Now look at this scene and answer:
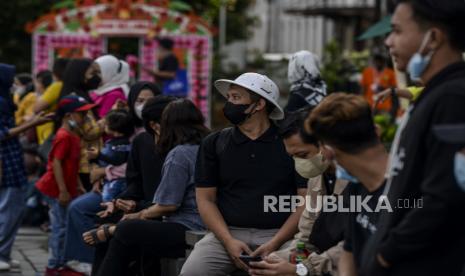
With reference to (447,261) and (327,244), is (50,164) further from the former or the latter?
(447,261)

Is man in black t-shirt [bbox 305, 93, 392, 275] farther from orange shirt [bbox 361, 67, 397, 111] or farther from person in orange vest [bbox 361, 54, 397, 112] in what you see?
person in orange vest [bbox 361, 54, 397, 112]

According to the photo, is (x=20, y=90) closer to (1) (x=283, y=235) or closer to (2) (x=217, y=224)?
(2) (x=217, y=224)

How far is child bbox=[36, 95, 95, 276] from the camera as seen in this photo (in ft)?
33.7

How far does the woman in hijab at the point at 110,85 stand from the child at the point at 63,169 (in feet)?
1.87

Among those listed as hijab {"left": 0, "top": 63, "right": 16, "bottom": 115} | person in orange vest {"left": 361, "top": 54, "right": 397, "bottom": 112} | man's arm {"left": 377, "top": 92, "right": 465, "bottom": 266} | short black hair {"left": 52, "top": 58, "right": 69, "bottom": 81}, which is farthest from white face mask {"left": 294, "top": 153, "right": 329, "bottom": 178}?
person in orange vest {"left": 361, "top": 54, "right": 397, "bottom": 112}

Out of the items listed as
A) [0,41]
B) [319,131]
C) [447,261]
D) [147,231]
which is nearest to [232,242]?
[147,231]

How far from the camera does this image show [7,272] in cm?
1034

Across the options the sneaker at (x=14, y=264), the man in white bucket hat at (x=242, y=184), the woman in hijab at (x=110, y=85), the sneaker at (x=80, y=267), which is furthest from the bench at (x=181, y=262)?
the woman in hijab at (x=110, y=85)

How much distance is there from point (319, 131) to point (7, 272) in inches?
242

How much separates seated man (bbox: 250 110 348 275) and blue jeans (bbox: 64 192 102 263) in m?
3.04

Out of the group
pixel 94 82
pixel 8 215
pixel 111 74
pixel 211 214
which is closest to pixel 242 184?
pixel 211 214

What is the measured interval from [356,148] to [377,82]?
54.4ft

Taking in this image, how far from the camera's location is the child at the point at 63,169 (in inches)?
404

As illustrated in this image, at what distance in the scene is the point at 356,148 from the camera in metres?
4.76
